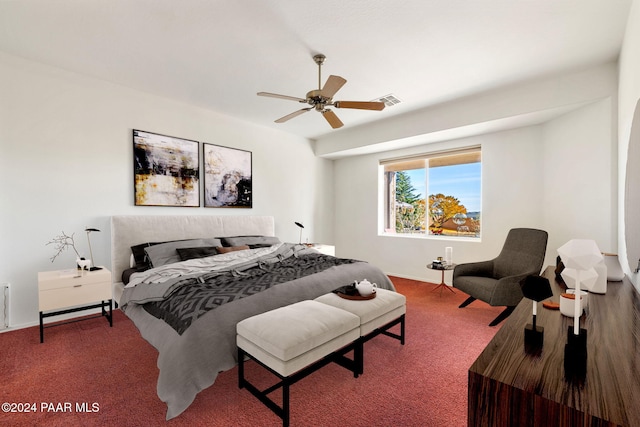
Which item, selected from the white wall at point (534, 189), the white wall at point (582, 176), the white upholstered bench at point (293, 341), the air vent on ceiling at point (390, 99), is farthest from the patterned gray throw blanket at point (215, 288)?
the white wall at point (582, 176)

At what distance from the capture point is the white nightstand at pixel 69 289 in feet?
8.61

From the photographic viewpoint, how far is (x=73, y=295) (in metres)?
2.76

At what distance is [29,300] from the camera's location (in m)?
2.96

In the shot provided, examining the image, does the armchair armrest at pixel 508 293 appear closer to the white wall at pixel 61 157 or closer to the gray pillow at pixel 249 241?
the gray pillow at pixel 249 241

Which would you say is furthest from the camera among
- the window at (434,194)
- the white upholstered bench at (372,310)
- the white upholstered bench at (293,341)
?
the window at (434,194)

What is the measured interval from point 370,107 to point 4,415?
10.9ft

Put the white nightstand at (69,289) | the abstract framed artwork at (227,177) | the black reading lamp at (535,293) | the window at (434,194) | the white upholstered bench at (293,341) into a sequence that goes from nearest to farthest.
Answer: the black reading lamp at (535,293)
the white upholstered bench at (293,341)
the white nightstand at (69,289)
the abstract framed artwork at (227,177)
the window at (434,194)

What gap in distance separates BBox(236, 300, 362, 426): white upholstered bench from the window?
3373 mm

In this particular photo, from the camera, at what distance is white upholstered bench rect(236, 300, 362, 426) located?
1.62 meters

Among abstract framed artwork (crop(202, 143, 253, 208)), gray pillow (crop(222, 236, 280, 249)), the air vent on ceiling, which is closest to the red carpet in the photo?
gray pillow (crop(222, 236, 280, 249))

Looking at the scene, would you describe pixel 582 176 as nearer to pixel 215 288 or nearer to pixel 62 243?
pixel 215 288

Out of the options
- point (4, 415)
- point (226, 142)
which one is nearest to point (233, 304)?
point (4, 415)

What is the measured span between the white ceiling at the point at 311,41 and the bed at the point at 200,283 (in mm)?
1763

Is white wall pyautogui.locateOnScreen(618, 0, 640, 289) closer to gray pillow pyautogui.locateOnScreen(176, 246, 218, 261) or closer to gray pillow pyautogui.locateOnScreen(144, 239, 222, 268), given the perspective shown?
gray pillow pyautogui.locateOnScreen(176, 246, 218, 261)
